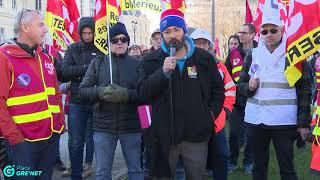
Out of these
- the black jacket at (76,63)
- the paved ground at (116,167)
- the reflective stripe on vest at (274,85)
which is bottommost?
the paved ground at (116,167)

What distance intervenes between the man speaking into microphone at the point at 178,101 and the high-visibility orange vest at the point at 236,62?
3230 millimetres

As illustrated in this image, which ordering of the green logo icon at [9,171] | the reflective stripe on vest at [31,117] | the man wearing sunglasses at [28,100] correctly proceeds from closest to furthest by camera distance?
the man wearing sunglasses at [28,100]
the reflective stripe on vest at [31,117]
the green logo icon at [9,171]

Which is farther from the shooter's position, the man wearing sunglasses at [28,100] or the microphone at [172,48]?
the man wearing sunglasses at [28,100]

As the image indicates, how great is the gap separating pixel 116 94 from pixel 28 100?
3.26ft

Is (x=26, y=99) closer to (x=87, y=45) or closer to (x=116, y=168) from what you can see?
(x=87, y=45)

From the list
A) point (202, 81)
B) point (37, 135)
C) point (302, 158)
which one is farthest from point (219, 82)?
point (302, 158)

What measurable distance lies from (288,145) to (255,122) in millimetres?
442

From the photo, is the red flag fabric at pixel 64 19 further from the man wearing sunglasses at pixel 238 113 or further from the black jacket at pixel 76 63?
the man wearing sunglasses at pixel 238 113

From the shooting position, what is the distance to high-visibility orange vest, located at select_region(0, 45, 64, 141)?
15.0ft

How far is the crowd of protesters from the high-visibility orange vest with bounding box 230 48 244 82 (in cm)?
162

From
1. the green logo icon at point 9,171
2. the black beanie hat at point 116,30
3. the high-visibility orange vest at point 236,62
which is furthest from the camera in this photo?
the high-visibility orange vest at point 236,62

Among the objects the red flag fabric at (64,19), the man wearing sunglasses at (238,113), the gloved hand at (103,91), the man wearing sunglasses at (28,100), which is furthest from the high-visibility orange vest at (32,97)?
the red flag fabric at (64,19)

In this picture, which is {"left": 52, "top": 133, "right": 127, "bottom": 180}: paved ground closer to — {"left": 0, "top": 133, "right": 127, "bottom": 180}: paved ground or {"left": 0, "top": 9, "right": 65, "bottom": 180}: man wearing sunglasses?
{"left": 0, "top": 133, "right": 127, "bottom": 180}: paved ground

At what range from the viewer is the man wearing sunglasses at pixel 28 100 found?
450 cm
